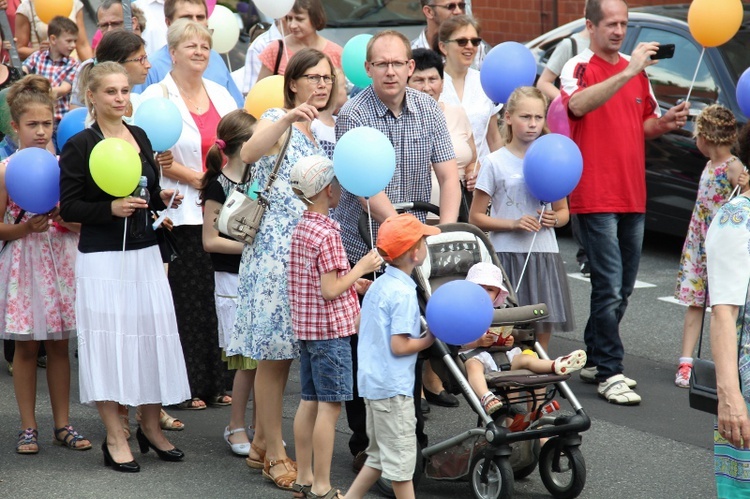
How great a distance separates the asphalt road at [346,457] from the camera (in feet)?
18.7

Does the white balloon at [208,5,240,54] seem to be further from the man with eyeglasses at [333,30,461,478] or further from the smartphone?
the smartphone

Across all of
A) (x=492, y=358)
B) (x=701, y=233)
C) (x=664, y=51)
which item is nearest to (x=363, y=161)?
(x=492, y=358)

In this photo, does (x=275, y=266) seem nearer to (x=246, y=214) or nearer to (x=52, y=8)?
(x=246, y=214)

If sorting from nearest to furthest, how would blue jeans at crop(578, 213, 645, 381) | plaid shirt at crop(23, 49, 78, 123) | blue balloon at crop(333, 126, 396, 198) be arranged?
blue balloon at crop(333, 126, 396, 198)
blue jeans at crop(578, 213, 645, 381)
plaid shirt at crop(23, 49, 78, 123)

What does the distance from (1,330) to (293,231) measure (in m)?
1.84

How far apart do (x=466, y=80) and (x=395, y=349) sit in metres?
3.25

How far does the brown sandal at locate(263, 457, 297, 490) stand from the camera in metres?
5.70

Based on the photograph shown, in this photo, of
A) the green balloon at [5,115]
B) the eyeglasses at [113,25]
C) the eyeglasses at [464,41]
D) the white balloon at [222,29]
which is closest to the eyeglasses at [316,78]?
the green balloon at [5,115]

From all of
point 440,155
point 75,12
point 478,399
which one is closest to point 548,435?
point 478,399

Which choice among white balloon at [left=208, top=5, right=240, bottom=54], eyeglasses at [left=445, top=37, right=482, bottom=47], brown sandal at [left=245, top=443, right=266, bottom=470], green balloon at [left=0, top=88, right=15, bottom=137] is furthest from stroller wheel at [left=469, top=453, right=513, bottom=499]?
white balloon at [left=208, top=5, right=240, bottom=54]

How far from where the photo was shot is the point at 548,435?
5.26 metres

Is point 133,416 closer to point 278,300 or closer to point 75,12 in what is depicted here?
point 278,300

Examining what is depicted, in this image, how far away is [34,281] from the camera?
20.4ft

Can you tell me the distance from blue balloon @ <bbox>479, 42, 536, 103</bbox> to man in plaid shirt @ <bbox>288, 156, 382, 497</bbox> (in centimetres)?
217
